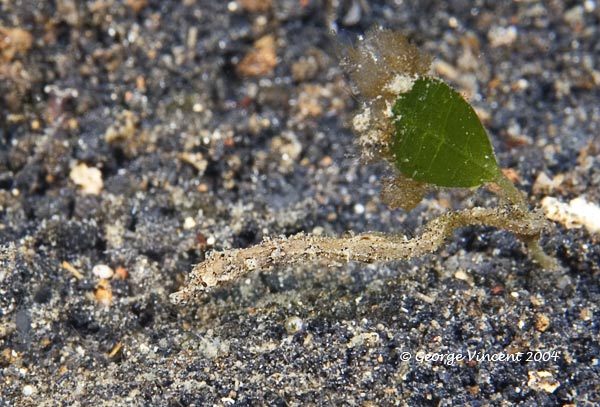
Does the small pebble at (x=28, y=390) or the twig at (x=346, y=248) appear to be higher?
the twig at (x=346, y=248)

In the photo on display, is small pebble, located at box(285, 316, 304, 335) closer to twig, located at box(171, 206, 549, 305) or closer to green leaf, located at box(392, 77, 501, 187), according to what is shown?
twig, located at box(171, 206, 549, 305)

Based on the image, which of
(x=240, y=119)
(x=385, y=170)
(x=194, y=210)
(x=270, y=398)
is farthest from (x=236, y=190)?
(x=270, y=398)

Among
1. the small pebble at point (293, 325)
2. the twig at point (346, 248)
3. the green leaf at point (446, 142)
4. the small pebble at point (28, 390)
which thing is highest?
the green leaf at point (446, 142)

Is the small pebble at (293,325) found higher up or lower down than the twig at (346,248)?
lower down

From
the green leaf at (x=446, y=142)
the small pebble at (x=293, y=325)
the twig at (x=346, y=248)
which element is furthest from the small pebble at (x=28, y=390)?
the green leaf at (x=446, y=142)

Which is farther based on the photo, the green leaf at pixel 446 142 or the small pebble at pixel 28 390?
the green leaf at pixel 446 142

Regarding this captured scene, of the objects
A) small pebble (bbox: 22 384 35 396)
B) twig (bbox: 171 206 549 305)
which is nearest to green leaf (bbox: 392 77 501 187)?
twig (bbox: 171 206 549 305)

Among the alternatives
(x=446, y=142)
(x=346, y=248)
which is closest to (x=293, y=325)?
(x=346, y=248)

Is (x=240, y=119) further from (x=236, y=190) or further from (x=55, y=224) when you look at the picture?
(x=55, y=224)

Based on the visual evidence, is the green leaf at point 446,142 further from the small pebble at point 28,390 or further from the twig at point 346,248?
the small pebble at point 28,390
